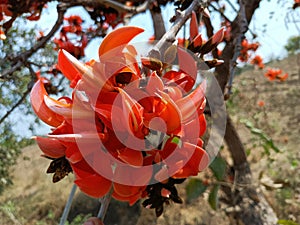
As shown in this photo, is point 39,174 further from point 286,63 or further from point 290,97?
point 286,63

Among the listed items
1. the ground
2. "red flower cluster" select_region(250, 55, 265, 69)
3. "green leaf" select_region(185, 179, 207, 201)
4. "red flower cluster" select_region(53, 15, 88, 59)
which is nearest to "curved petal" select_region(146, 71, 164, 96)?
"red flower cluster" select_region(53, 15, 88, 59)

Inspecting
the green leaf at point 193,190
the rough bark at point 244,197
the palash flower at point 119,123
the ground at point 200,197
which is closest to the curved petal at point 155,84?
the palash flower at point 119,123

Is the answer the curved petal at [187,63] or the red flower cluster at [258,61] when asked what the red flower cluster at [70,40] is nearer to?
the curved petal at [187,63]

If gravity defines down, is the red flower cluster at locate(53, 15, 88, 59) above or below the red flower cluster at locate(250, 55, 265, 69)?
above

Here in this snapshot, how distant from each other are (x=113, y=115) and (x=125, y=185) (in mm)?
69

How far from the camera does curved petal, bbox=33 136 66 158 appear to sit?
1.16 feet

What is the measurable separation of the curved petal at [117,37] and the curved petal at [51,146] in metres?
0.09

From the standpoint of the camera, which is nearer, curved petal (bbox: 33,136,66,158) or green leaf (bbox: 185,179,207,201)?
curved petal (bbox: 33,136,66,158)

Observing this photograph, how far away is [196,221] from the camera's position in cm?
292

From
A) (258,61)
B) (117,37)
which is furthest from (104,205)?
(258,61)

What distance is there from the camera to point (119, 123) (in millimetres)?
335

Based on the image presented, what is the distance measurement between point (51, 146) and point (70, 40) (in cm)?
147

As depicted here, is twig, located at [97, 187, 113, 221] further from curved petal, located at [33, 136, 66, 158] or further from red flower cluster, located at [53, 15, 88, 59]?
red flower cluster, located at [53, 15, 88, 59]

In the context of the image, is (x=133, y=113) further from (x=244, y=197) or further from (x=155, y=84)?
(x=244, y=197)
